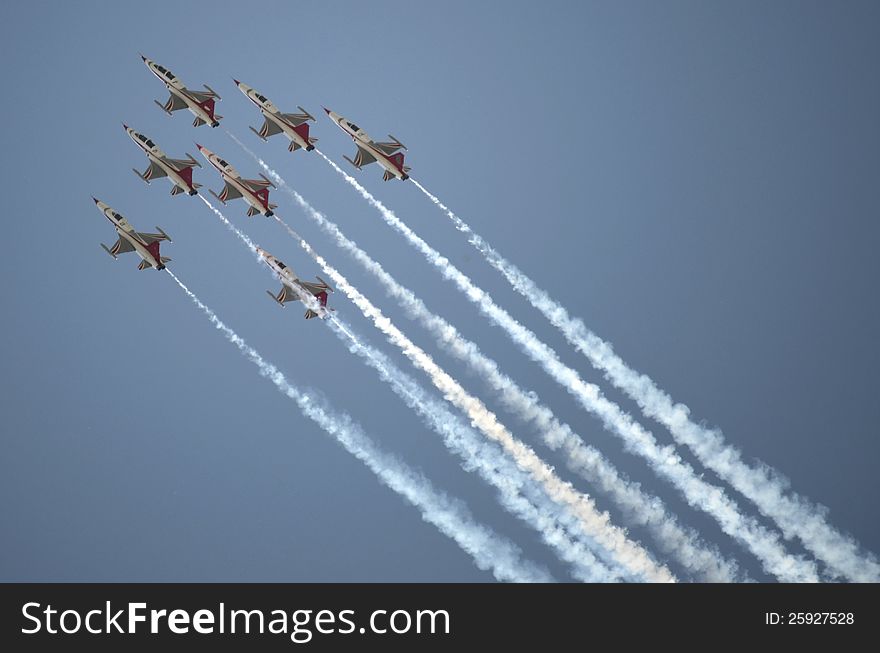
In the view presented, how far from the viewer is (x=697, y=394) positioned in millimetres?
156750

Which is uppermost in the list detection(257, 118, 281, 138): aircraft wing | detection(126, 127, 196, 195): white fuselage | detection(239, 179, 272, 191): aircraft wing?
detection(257, 118, 281, 138): aircraft wing

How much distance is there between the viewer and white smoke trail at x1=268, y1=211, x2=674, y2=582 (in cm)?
7619

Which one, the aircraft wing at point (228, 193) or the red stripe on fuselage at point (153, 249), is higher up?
the aircraft wing at point (228, 193)

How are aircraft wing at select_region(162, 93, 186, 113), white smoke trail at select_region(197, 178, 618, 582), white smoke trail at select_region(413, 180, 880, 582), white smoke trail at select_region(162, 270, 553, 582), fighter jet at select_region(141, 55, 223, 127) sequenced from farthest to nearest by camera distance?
1. aircraft wing at select_region(162, 93, 186, 113)
2. fighter jet at select_region(141, 55, 223, 127)
3. white smoke trail at select_region(162, 270, 553, 582)
4. white smoke trail at select_region(413, 180, 880, 582)
5. white smoke trail at select_region(197, 178, 618, 582)

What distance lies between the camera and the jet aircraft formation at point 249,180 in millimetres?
81875

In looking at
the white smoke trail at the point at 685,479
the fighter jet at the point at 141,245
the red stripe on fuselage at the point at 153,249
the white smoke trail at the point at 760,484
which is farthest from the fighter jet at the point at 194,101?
the white smoke trail at the point at 760,484

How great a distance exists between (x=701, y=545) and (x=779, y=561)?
13.3ft

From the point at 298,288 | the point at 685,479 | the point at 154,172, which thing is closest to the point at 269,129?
the point at 154,172

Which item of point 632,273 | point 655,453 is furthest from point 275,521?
point 655,453

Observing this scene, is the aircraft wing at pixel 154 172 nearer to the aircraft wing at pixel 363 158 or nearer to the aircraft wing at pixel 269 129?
the aircraft wing at pixel 269 129

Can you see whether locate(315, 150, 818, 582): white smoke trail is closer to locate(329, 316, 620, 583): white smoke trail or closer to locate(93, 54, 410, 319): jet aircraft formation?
locate(93, 54, 410, 319): jet aircraft formation

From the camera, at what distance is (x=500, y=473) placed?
79125mm

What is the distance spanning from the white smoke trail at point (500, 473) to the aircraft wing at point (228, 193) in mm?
2909

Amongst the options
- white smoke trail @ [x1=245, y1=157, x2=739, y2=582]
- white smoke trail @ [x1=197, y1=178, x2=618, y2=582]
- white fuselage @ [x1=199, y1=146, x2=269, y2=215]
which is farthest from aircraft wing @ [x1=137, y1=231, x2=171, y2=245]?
white smoke trail @ [x1=245, y1=157, x2=739, y2=582]
